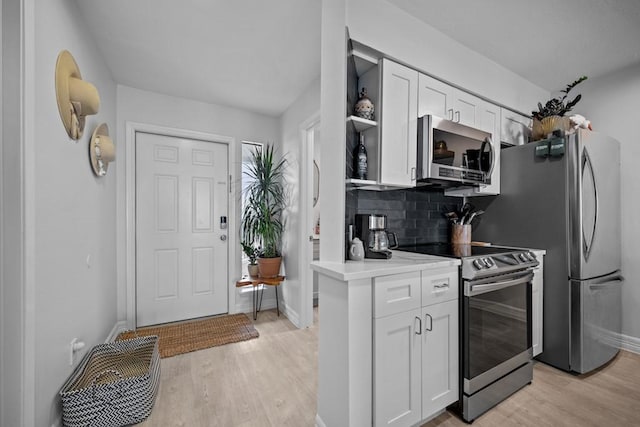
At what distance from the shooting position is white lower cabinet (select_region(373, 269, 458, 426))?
51.1 inches

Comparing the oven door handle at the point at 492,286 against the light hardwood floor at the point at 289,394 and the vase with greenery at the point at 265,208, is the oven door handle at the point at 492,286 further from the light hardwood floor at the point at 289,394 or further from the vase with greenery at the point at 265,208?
the vase with greenery at the point at 265,208

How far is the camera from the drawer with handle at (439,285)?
146 cm

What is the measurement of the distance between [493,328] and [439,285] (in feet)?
1.81

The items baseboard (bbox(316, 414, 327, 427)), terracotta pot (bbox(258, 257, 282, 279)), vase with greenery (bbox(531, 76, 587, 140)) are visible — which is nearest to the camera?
baseboard (bbox(316, 414, 327, 427))

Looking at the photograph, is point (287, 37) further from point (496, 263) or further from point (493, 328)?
point (493, 328)

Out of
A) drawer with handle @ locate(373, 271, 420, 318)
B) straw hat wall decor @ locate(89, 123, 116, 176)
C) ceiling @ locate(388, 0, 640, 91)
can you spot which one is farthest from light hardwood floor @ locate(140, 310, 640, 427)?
ceiling @ locate(388, 0, 640, 91)

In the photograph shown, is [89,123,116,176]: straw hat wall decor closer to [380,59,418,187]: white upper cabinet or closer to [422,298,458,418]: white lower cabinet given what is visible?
[380,59,418,187]: white upper cabinet

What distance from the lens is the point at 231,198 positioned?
10.7 feet

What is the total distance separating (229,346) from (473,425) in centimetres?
198

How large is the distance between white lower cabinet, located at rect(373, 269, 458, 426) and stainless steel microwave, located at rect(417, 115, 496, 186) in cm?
69

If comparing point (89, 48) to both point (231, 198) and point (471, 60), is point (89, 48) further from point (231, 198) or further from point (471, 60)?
point (471, 60)

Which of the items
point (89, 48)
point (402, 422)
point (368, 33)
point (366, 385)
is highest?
point (89, 48)

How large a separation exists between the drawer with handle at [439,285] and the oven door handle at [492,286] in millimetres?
73

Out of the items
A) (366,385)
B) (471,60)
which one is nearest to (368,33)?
(471,60)
